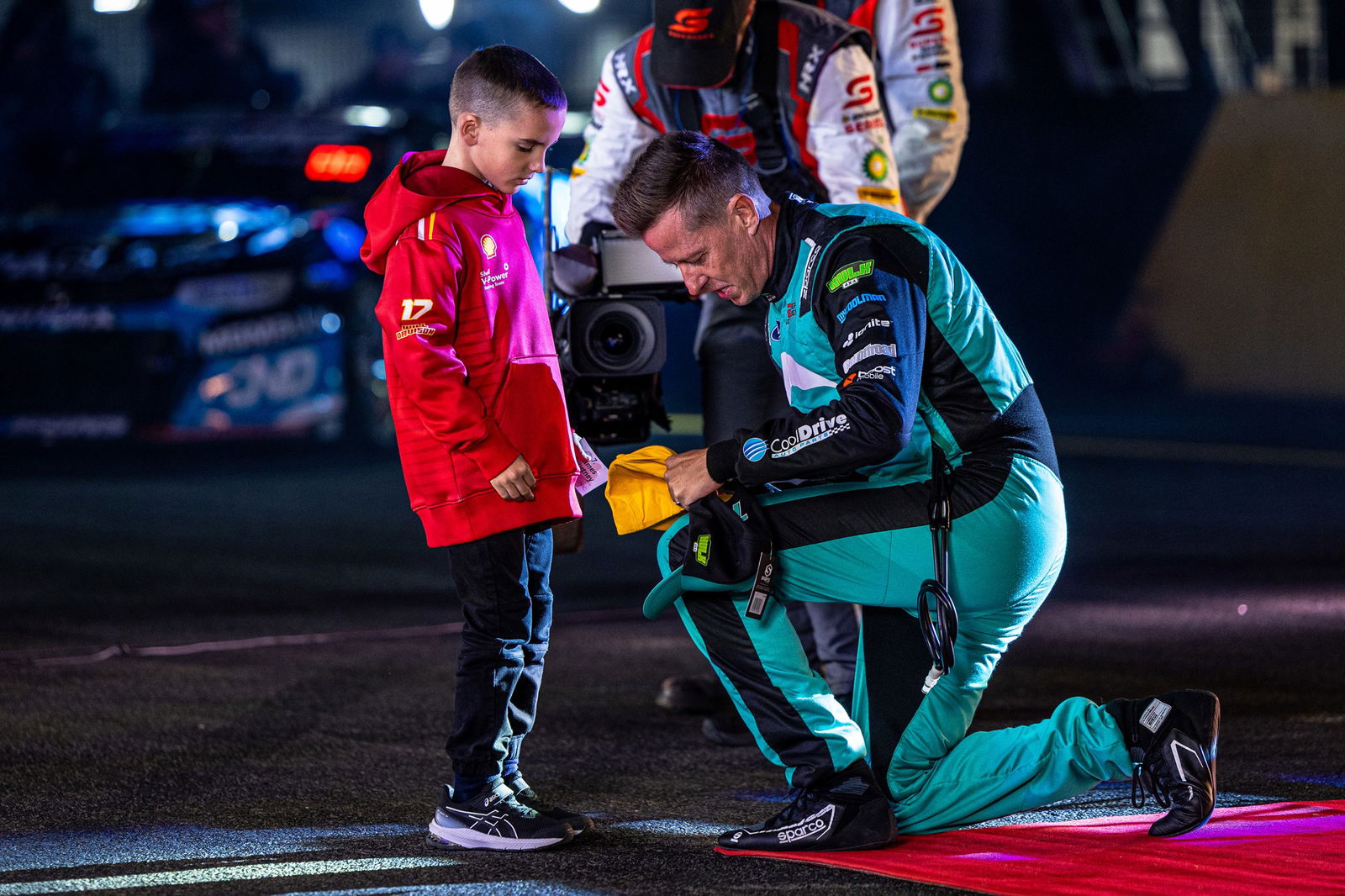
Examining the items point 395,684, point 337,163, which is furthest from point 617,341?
point 337,163

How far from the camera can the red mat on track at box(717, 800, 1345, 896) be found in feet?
9.50

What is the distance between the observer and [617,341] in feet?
13.1

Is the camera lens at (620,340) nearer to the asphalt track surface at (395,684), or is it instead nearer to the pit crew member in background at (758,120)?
the pit crew member in background at (758,120)

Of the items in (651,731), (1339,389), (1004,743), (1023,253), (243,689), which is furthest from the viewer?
(1023,253)

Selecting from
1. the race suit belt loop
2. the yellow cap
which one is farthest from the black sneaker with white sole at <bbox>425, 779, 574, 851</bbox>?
the race suit belt loop

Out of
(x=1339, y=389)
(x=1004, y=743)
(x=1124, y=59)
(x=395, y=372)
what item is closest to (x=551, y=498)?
(x=395, y=372)

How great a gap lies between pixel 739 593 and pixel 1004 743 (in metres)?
0.59

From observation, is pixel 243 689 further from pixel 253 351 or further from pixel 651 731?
pixel 253 351

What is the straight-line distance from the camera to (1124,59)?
15844 millimetres

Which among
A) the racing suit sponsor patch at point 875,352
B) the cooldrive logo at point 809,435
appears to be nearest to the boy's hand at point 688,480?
the cooldrive logo at point 809,435

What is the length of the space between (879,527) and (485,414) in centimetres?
80

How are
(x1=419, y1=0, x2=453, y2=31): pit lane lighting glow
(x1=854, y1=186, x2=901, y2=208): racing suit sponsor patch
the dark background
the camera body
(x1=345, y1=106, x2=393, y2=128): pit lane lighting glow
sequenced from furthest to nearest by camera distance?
(x1=419, y1=0, x2=453, y2=31): pit lane lighting glow, (x1=345, y1=106, x2=393, y2=128): pit lane lighting glow, (x1=854, y1=186, x2=901, y2=208): racing suit sponsor patch, the camera body, the dark background

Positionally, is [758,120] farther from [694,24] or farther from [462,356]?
[462,356]

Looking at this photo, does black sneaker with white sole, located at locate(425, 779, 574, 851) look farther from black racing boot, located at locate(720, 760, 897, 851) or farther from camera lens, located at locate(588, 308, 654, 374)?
camera lens, located at locate(588, 308, 654, 374)
